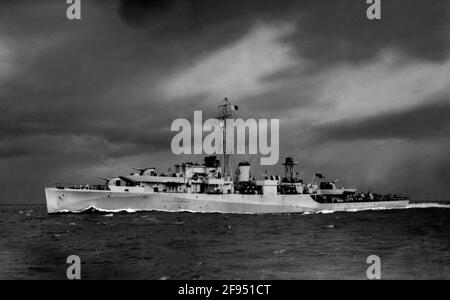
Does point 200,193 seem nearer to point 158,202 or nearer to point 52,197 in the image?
point 158,202

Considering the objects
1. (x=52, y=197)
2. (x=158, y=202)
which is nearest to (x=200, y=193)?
(x=158, y=202)

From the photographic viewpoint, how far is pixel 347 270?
16.8 meters

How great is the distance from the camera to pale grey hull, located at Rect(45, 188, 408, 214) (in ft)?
158

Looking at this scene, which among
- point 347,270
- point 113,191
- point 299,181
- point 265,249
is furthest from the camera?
point 299,181

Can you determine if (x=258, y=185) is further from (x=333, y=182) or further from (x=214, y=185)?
(x=333, y=182)

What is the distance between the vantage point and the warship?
48500 mm

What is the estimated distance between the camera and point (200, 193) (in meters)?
52.2

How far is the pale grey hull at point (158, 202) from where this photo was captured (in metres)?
48.1

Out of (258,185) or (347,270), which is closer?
(347,270)

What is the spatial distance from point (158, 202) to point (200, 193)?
5629mm

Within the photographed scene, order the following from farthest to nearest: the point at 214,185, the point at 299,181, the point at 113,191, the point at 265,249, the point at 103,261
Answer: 1. the point at 299,181
2. the point at 214,185
3. the point at 113,191
4. the point at 265,249
5. the point at 103,261

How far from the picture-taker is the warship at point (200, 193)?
48.5 meters

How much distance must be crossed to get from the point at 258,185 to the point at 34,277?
43.8 metres
